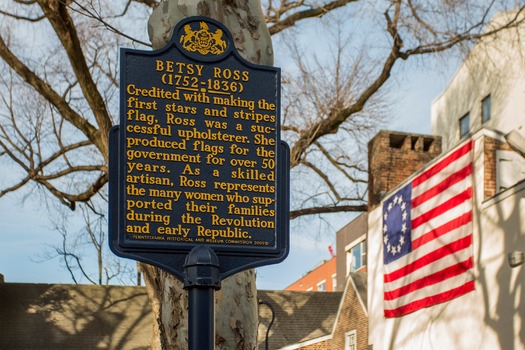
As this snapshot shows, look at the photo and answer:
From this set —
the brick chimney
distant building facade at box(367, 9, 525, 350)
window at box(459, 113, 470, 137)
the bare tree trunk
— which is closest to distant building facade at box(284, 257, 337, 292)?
window at box(459, 113, 470, 137)

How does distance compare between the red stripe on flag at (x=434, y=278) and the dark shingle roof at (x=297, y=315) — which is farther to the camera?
the dark shingle roof at (x=297, y=315)

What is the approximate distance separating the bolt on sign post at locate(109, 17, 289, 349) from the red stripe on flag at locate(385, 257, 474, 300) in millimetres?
12453

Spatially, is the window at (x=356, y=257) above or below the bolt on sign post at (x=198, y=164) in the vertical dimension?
above

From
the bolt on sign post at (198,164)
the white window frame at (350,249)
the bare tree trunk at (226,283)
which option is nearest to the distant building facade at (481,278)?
the bare tree trunk at (226,283)

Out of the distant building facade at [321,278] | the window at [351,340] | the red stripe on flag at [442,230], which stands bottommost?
the window at [351,340]

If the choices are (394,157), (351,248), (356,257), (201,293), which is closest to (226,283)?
(201,293)

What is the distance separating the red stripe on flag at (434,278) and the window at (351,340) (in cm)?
381

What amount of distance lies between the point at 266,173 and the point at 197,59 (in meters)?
0.99

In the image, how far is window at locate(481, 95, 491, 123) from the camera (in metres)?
29.9

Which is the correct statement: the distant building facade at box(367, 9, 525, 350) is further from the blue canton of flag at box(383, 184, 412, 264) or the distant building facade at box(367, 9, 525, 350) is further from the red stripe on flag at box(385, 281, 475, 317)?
the blue canton of flag at box(383, 184, 412, 264)

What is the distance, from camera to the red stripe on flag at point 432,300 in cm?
1812

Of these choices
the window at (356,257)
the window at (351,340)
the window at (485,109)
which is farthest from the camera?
the window at (356,257)

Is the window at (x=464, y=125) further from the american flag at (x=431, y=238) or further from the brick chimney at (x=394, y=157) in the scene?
the american flag at (x=431, y=238)

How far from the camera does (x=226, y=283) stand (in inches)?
279
